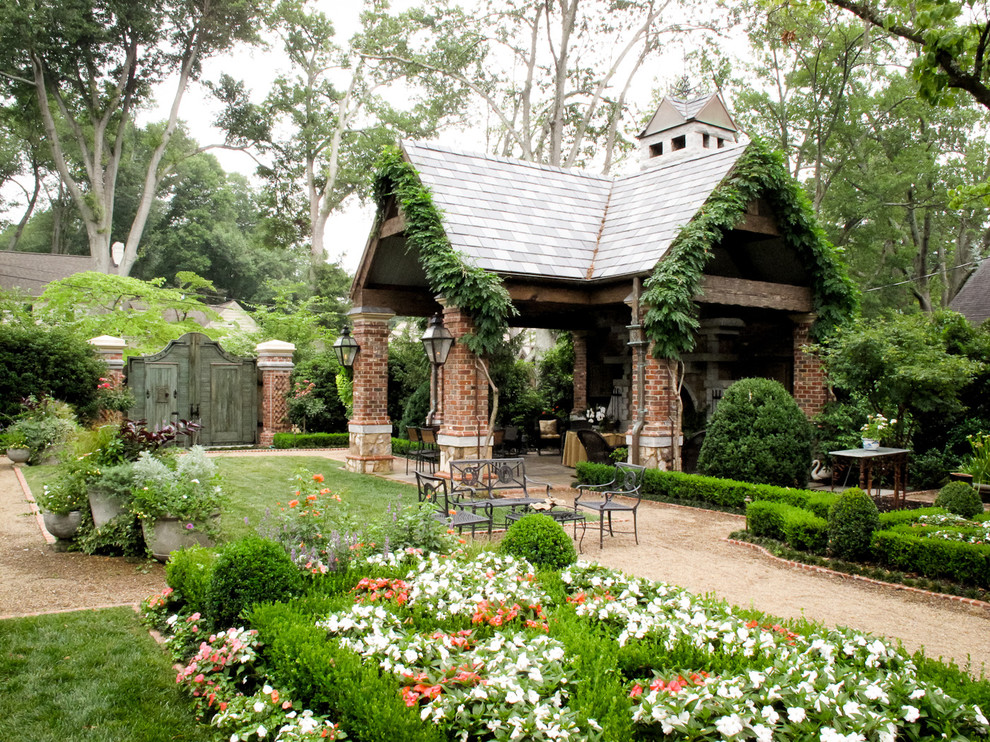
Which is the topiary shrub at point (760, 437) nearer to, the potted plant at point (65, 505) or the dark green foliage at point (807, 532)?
the dark green foliage at point (807, 532)

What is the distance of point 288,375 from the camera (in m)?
19.9

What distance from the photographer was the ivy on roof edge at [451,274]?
428 inches

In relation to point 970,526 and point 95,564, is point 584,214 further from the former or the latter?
point 95,564

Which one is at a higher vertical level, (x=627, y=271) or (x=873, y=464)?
(x=627, y=271)

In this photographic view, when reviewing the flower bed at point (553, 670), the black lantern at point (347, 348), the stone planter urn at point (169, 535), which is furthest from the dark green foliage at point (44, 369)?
the flower bed at point (553, 670)

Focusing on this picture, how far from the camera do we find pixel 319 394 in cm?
2031

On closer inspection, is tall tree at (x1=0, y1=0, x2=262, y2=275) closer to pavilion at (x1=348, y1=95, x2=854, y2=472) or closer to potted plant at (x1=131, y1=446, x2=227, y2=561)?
pavilion at (x1=348, y1=95, x2=854, y2=472)

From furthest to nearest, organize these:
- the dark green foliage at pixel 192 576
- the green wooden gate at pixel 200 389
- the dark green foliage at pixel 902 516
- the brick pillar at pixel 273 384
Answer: the brick pillar at pixel 273 384
the green wooden gate at pixel 200 389
the dark green foliage at pixel 902 516
the dark green foliage at pixel 192 576

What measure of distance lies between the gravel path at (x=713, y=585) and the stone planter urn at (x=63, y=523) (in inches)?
8.7

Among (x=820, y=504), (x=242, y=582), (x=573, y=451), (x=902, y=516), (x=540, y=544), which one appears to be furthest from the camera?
(x=573, y=451)

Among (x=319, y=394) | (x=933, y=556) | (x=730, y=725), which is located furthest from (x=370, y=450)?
(x=730, y=725)

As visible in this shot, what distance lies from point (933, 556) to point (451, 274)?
693 cm

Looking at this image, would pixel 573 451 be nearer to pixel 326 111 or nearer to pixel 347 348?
pixel 347 348

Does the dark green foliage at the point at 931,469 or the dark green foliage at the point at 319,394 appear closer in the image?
the dark green foliage at the point at 931,469
